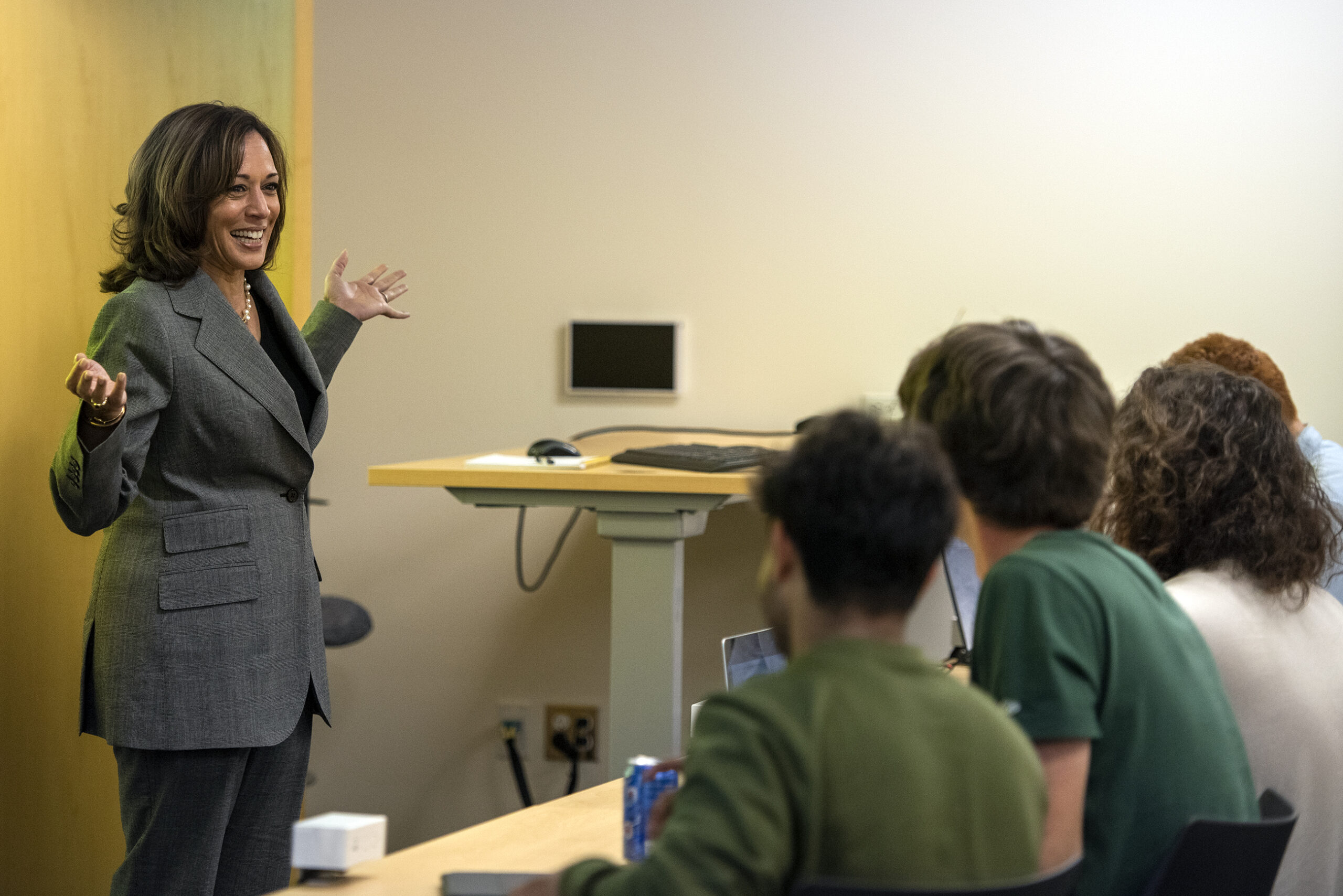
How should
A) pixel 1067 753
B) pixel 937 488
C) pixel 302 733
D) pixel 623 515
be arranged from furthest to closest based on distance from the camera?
1. pixel 623 515
2. pixel 302 733
3. pixel 1067 753
4. pixel 937 488

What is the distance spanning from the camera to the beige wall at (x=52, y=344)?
1.97 m

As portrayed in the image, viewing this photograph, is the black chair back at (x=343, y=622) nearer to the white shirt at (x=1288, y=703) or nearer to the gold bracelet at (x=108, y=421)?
the gold bracelet at (x=108, y=421)

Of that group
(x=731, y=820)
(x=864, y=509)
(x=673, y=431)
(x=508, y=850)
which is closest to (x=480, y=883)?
(x=508, y=850)

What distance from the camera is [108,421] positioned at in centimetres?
154

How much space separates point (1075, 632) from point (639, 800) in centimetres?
43

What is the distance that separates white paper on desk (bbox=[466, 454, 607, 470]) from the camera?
86.5 inches

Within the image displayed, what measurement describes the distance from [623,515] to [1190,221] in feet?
5.63

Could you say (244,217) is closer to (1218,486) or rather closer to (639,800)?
(639,800)

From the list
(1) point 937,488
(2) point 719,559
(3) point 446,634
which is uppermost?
(1) point 937,488

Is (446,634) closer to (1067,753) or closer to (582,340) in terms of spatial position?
(582,340)

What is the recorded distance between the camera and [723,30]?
3092mm

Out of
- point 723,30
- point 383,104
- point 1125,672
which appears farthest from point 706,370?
point 1125,672

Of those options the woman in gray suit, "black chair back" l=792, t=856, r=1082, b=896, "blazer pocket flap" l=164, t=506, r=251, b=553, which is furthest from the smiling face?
"black chair back" l=792, t=856, r=1082, b=896

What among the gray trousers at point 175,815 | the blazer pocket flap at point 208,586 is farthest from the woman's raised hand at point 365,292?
the gray trousers at point 175,815
